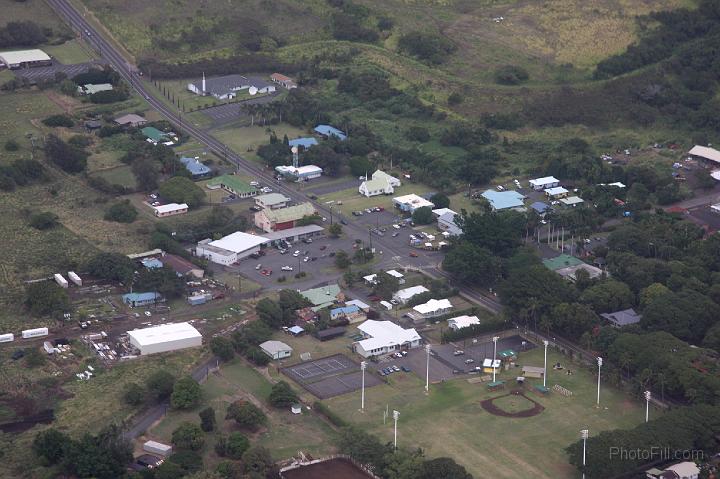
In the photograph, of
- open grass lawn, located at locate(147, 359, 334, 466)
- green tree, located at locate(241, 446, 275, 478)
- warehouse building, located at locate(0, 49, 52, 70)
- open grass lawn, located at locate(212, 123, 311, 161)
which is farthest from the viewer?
warehouse building, located at locate(0, 49, 52, 70)

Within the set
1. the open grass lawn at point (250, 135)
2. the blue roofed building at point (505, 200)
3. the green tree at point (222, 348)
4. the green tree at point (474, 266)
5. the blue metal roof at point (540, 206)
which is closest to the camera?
the green tree at point (222, 348)

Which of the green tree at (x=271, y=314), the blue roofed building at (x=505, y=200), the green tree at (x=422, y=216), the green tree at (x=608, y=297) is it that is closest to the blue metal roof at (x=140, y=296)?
the green tree at (x=271, y=314)

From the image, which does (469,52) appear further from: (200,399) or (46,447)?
(46,447)

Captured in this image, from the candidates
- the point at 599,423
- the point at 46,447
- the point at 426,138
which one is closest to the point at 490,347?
the point at 599,423

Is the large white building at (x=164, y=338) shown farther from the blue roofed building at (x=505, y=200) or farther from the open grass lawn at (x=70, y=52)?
the open grass lawn at (x=70, y=52)

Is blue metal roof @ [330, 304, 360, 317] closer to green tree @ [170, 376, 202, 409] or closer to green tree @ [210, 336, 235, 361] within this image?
green tree @ [210, 336, 235, 361]

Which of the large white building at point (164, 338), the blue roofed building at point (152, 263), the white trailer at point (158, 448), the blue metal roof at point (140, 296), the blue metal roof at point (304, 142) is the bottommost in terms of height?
the white trailer at point (158, 448)

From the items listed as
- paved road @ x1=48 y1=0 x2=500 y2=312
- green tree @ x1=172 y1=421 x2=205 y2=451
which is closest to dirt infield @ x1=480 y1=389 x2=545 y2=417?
paved road @ x1=48 y1=0 x2=500 y2=312

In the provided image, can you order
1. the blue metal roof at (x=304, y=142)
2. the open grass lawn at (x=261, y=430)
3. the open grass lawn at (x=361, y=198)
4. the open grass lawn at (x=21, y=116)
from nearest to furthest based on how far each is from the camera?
1. the open grass lawn at (x=261, y=430)
2. the open grass lawn at (x=361, y=198)
3. the open grass lawn at (x=21, y=116)
4. the blue metal roof at (x=304, y=142)
